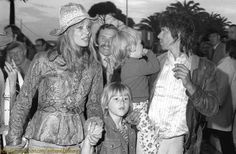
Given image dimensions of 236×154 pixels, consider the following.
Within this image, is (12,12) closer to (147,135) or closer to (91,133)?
(147,135)

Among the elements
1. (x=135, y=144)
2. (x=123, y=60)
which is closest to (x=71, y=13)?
(x=123, y=60)

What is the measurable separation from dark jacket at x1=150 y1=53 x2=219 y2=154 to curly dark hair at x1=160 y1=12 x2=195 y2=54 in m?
0.15

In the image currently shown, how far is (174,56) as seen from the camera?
429 cm

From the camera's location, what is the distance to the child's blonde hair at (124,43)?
4348mm

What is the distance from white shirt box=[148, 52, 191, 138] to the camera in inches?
163

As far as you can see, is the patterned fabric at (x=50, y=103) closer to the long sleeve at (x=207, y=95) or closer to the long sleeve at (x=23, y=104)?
the long sleeve at (x=23, y=104)

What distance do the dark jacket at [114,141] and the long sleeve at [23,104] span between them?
0.95m

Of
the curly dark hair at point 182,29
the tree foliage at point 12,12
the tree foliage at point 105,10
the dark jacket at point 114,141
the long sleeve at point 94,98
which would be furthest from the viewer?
the tree foliage at point 12,12

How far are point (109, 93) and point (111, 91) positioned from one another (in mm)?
28

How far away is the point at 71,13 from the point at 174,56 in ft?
4.28

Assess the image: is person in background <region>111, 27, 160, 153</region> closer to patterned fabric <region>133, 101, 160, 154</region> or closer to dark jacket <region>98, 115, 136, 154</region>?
patterned fabric <region>133, 101, 160, 154</region>

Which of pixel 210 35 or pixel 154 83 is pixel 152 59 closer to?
pixel 154 83

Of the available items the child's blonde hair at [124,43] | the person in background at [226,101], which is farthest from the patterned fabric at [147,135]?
the person in background at [226,101]

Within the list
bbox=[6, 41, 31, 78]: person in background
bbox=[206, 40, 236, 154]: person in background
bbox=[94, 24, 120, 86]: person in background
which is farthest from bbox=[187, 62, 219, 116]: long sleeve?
bbox=[206, 40, 236, 154]: person in background
